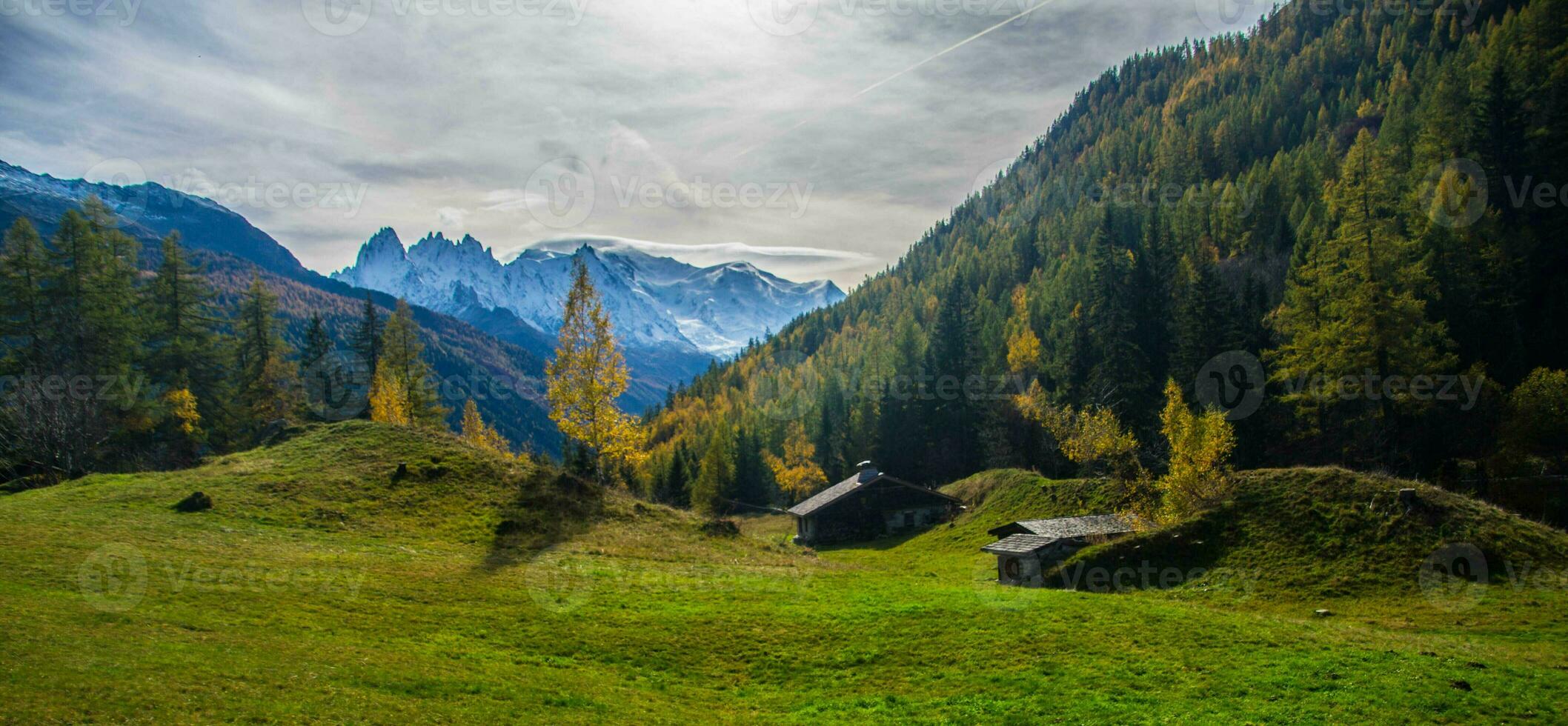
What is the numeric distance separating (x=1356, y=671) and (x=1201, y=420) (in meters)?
28.6

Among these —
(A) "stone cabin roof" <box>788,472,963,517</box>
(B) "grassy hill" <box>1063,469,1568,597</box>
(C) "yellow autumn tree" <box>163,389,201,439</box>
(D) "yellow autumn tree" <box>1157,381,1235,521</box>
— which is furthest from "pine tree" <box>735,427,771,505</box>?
(B) "grassy hill" <box>1063,469,1568,597</box>

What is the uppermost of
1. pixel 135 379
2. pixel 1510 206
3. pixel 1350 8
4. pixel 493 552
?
pixel 1350 8

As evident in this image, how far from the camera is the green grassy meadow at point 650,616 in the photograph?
16406mm

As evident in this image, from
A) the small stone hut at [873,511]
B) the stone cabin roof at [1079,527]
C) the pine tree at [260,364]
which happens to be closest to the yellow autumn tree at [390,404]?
the pine tree at [260,364]

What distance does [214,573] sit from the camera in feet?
72.9

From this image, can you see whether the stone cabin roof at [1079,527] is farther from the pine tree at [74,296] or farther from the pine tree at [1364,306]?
the pine tree at [74,296]

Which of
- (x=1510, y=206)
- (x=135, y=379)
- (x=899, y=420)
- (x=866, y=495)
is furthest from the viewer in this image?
(x=899, y=420)

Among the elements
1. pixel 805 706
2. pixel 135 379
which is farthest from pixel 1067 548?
pixel 135 379

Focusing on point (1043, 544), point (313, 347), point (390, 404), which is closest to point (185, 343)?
point (390, 404)

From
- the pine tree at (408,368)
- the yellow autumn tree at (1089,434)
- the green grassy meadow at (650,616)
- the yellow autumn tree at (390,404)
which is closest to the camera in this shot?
the green grassy meadow at (650,616)

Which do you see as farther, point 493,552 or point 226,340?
point 226,340

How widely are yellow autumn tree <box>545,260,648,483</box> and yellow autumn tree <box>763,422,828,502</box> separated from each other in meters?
53.6

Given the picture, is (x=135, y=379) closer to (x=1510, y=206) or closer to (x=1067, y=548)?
(x=1067, y=548)

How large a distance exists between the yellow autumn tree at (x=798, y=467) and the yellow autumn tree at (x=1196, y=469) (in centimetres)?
5464
